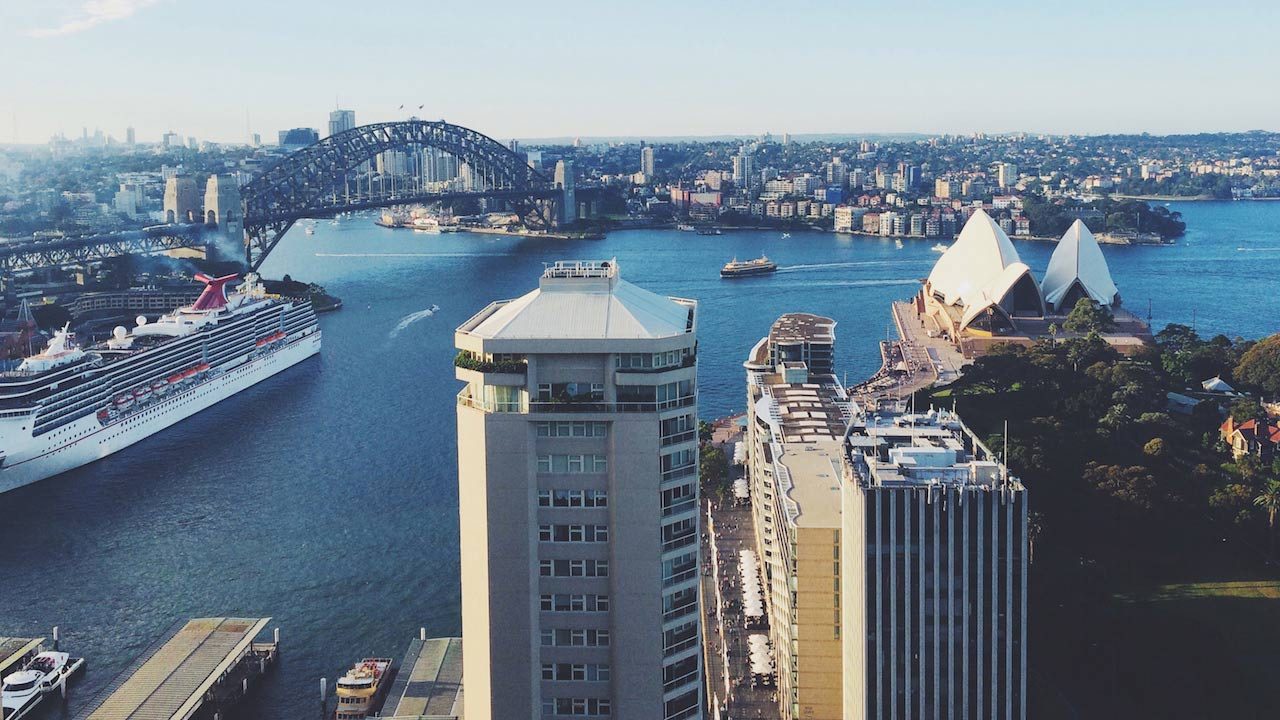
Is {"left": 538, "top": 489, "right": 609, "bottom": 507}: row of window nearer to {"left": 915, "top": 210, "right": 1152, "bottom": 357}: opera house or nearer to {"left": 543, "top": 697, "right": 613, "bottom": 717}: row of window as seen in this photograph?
{"left": 543, "top": 697, "right": 613, "bottom": 717}: row of window

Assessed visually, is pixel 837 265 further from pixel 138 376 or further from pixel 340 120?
pixel 340 120

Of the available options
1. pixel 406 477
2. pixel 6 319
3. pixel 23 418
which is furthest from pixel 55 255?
pixel 406 477

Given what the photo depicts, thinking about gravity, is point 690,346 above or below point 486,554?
above

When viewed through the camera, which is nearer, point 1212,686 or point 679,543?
point 679,543

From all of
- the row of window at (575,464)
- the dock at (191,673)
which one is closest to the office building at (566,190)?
the dock at (191,673)

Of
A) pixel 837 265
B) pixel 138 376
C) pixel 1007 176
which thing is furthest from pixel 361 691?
pixel 1007 176

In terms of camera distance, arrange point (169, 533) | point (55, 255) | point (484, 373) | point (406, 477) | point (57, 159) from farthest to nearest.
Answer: point (57, 159) → point (55, 255) → point (406, 477) → point (169, 533) → point (484, 373)

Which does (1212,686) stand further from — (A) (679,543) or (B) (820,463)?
(A) (679,543)
